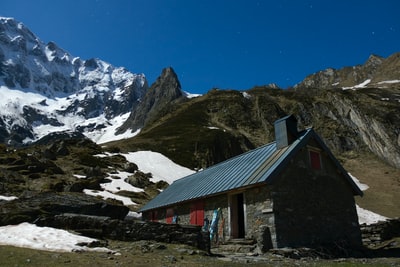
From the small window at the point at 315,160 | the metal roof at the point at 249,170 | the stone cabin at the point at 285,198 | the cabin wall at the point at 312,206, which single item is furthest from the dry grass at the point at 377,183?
the metal roof at the point at 249,170

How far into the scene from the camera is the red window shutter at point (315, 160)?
2274 centimetres

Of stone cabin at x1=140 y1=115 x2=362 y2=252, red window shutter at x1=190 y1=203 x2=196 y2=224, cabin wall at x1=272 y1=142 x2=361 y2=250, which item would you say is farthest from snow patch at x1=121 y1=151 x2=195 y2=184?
cabin wall at x1=272 y1=142 x2=361 y2=250

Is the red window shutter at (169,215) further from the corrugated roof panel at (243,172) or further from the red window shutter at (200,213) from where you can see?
the red window shutter at (200,213)

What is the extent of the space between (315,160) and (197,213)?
8.94 m

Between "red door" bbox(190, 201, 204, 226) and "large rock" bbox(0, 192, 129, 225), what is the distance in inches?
205

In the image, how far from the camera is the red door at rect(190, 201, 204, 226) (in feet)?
79.6

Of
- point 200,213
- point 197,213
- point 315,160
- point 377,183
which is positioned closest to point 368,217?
point 377,183

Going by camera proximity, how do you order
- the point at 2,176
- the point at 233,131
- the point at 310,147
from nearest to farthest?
1. the point at 310,147
2. the point at 2,176
3. the point at 233,131

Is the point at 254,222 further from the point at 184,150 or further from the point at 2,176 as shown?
the point at 184,150

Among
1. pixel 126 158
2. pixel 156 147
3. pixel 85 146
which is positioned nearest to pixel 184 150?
pixel 156 147

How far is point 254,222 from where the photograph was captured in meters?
20.1

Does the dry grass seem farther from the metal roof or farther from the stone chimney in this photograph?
the stone chimney

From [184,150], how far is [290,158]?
66.9m

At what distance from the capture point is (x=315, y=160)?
23047 mm
